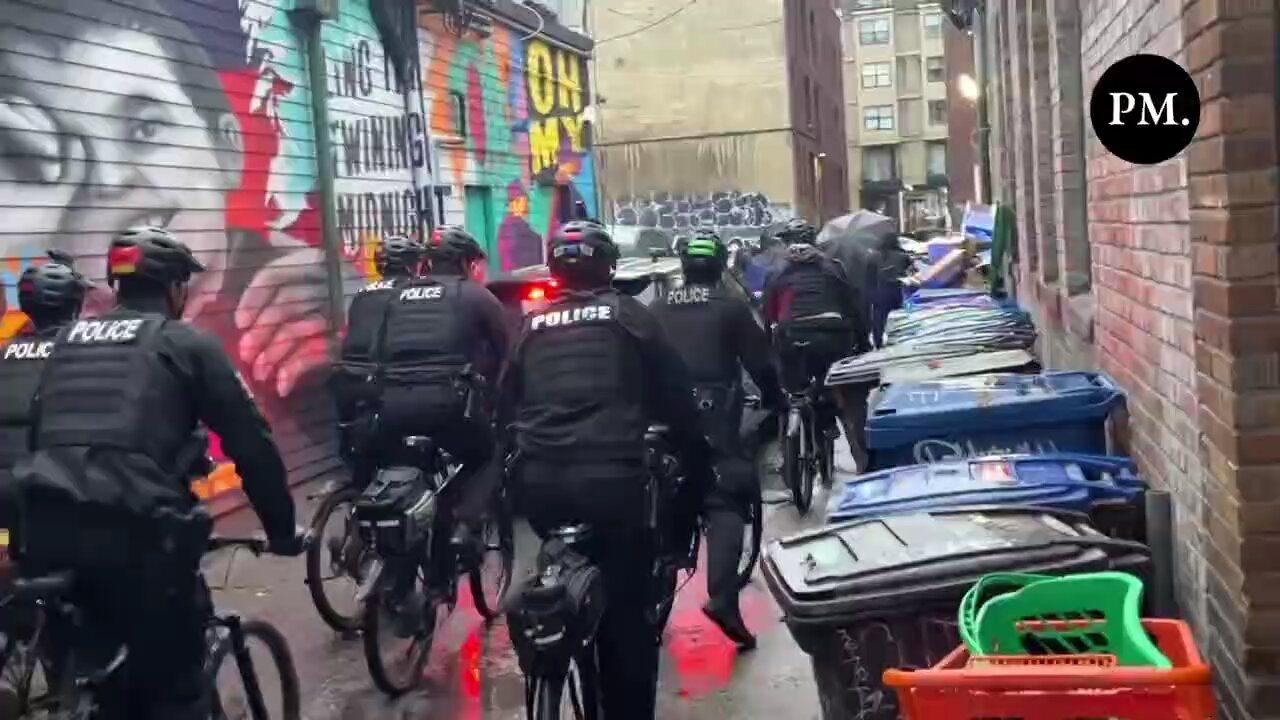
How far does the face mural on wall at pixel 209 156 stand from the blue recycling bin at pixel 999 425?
5.35 m

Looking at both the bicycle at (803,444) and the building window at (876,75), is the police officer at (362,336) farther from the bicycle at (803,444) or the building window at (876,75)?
the building window at (876,75)

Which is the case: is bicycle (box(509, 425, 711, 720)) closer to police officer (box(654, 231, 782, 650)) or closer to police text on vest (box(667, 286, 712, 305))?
police officer (box(654, 231, 782, 650))

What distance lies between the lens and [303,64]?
39.2 ft

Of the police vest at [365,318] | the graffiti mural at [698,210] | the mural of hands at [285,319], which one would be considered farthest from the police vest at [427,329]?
the graffiti mural at [698,210]

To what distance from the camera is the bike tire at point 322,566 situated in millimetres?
6797

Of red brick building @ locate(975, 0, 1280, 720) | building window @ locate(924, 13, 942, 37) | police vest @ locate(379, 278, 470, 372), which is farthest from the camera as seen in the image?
building window @ locate(924, 13, 942, 37)

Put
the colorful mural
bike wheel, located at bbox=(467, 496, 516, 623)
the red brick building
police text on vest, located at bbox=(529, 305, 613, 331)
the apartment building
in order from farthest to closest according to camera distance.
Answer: the apartment building, the colorful mural, bike wheel, located at bbox=(467, 496, 516, 623), police text on vest, located at bbox=(529, 305, 613, 331), the red brick building

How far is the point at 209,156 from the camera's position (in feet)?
33.8

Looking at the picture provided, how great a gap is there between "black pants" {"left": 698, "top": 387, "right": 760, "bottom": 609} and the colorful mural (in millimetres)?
8591

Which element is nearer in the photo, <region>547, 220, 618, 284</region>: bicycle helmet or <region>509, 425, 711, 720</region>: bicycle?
<region>509, 425, 711, 720</region>: bicycle

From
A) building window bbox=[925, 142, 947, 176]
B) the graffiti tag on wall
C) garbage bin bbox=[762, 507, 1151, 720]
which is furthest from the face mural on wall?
building window bbox=[925, 142, 947, 176]

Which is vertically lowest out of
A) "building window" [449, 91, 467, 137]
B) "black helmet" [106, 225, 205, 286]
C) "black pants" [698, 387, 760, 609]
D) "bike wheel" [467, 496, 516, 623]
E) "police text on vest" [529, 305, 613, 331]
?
"bike wheel" [467, 496, 516, 623]

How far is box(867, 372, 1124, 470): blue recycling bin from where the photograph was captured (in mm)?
5188

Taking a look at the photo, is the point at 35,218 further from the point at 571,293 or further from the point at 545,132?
the point at 545,132
